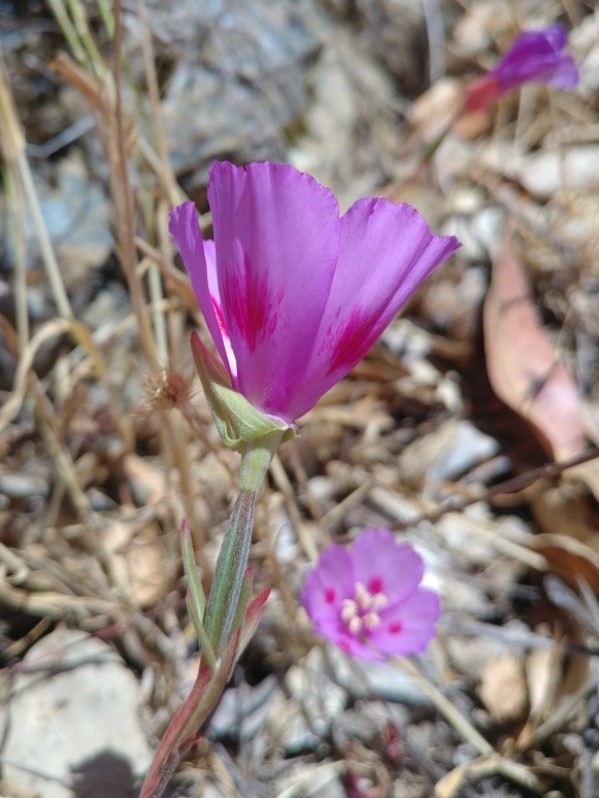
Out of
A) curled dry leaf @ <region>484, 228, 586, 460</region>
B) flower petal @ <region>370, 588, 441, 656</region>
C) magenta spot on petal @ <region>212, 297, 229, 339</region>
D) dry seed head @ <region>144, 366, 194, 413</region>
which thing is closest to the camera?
magenta spot on petal @ <region>212, 297, 229, 339</region>

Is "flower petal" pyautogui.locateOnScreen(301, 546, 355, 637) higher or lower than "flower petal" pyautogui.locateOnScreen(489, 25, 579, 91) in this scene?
lower

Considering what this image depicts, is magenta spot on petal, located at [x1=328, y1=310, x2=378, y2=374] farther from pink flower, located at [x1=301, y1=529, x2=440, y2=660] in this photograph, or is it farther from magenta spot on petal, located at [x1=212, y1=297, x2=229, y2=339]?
pink flower, located at [x1=301, y1=529, x2=440, y2=660]

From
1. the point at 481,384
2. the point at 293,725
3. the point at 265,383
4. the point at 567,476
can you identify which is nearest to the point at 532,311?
the point at 481,384

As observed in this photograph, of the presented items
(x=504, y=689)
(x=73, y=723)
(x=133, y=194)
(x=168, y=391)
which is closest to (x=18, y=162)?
(x=133, y=194)

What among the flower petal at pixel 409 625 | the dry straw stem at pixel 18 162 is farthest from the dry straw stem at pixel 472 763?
the dry straw stem at pixel 18 162

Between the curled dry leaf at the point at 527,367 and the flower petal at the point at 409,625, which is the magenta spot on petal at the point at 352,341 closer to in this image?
the flower petal at the point at 409,625

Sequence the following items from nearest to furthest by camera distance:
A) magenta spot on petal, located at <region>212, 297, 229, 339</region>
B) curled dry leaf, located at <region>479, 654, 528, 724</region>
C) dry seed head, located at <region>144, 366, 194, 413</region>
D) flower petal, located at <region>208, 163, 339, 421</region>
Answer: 1. flower petal, located at <region>208, 163, 339, 421</region>
2. magenta spot on petal, located at <region>212, 297, 229, 339</region>
3. dry seed head, located at <region>144, 366, 194, 413</region>
4. curled dry leaf, located at <region>479, 654, 528, 724</region>

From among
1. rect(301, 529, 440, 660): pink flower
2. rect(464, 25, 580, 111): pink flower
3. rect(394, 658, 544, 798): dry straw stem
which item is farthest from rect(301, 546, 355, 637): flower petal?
rect(464, 25, 580, 111): pink flower
